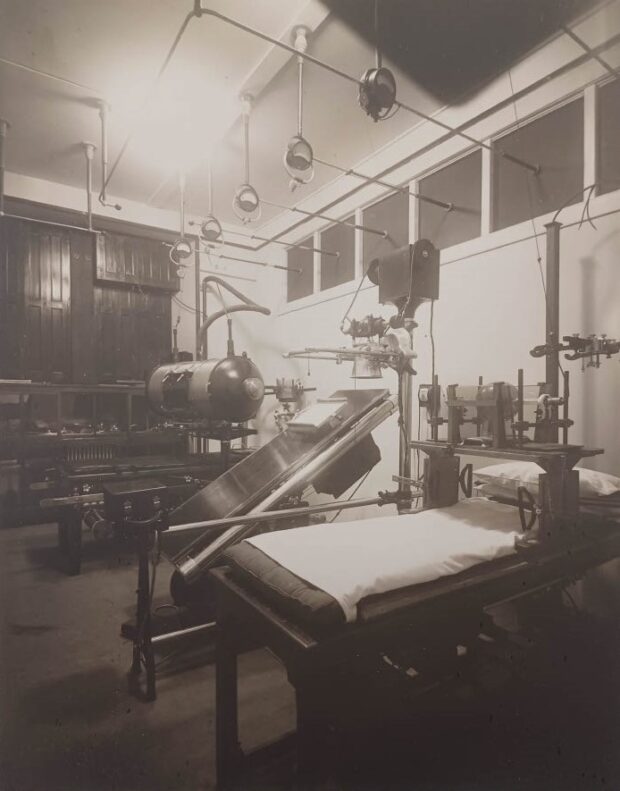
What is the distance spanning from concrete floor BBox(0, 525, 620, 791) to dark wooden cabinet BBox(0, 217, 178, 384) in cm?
381

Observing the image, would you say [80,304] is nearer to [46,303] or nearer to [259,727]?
[46,303]

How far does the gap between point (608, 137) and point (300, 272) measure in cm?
406

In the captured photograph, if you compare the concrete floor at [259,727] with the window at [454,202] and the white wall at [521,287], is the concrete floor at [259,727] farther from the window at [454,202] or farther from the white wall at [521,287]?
the window at [454,202]

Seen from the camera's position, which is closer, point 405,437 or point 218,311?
point 405,437

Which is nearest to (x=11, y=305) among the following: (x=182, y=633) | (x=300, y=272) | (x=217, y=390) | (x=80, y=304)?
(x=80, y=304)

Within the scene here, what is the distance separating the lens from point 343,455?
10.8 ft

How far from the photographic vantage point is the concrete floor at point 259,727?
1.63 m

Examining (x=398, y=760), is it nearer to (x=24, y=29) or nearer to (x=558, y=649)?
(x=558, y=649)

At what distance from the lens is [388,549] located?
153 centimetres

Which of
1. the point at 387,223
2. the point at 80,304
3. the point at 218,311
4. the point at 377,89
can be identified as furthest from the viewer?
the point at 218,311

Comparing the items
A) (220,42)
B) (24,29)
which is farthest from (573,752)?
(24,29)

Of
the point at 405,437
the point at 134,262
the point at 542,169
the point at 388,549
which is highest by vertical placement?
the point at 134,262

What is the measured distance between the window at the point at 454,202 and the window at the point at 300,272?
213 centimetres

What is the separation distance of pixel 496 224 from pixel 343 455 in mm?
2278
